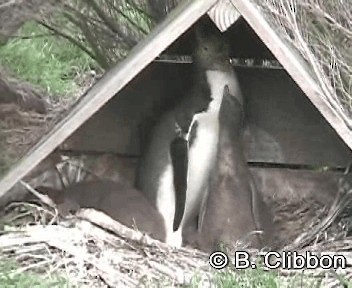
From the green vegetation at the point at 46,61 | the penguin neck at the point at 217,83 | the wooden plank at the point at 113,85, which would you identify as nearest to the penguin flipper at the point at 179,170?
the penguin neck at the point at 217,83

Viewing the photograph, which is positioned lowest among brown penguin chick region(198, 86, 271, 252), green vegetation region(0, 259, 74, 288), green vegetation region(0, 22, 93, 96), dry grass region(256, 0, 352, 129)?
green vegetation region(0, 259, 74, 288)

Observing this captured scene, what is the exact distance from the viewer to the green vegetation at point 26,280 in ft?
8.32

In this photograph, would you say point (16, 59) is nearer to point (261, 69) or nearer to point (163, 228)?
point (261, 69)

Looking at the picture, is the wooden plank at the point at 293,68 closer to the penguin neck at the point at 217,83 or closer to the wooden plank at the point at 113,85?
the wooden plank at the point at 113,85

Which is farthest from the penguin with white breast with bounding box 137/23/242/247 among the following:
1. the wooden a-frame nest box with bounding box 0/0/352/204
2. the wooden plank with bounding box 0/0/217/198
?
the wooden plank with bounding box 0/0/217/198

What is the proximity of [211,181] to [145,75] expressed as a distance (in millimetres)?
533

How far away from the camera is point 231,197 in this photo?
3025 mm

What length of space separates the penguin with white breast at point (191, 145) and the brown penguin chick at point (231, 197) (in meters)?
0.05

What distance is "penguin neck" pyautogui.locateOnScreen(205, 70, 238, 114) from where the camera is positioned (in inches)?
127

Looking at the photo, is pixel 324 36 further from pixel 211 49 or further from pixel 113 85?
pixel 113 85

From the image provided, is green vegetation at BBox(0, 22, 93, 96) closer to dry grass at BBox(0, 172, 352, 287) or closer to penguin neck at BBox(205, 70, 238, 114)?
penguin neck at BBox(205, 70, 238, 114)

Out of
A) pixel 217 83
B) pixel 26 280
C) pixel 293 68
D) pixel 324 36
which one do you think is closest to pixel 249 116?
pixel 217 83

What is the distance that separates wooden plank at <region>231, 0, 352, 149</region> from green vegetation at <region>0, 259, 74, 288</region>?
707mm

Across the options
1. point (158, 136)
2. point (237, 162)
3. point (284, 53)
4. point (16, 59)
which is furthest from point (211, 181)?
point (16, 59)
